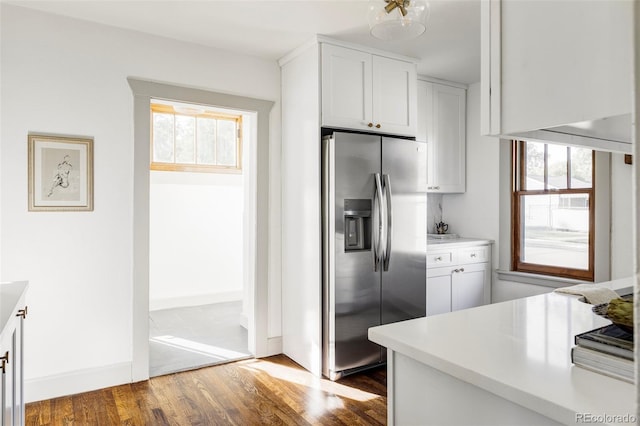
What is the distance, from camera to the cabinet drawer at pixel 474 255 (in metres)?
3.93

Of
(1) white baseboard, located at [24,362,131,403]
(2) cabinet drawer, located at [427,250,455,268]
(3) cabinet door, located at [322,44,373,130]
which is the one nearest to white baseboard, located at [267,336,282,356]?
(1) white baseboard, located at [24,362,131,403]

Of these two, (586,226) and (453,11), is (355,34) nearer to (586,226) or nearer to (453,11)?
(453,11)

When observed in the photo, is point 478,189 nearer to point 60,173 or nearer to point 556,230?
point 556,230

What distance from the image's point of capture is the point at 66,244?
280cm

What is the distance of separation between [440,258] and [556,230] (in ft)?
3.58

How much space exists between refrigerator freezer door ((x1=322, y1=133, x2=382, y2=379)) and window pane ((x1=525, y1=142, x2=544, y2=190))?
68.6 inches

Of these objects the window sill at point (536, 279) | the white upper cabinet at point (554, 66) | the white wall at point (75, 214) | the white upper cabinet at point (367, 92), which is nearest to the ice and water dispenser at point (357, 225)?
the white upper cabinet at point (367, 92)

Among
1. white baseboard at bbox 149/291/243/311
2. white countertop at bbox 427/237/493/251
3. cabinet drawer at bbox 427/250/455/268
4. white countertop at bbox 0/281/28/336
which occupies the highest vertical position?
white countertop at bbox 427/237/493/251

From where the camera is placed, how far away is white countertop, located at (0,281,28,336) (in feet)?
4.61

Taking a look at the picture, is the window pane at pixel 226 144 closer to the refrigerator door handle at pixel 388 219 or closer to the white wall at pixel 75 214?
the white wall at pixel 75 214

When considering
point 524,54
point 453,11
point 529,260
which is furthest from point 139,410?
point 529,260

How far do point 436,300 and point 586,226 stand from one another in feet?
4.63

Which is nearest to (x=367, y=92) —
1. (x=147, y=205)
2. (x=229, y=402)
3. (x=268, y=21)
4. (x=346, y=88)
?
(x=346, y=88)

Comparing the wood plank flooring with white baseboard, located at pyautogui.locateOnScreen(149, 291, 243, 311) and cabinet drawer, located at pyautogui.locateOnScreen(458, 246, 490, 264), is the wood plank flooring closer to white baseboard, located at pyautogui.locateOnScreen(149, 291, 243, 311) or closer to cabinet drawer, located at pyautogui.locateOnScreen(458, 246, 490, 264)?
cabinet drawer, located at pyautogui.locateOnScreen(458, 246, 490, 264)
